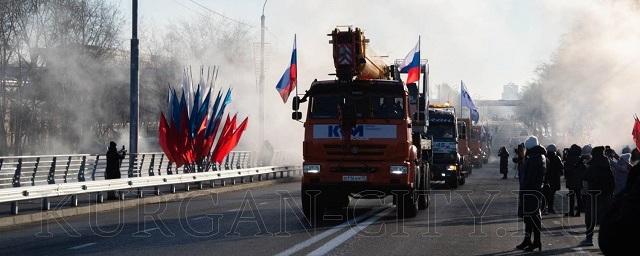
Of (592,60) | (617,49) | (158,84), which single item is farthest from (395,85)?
(592,60)

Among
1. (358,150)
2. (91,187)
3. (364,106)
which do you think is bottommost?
(91,187)

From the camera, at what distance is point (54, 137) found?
5938cm

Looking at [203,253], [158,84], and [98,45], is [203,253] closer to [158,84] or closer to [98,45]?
[98,45]

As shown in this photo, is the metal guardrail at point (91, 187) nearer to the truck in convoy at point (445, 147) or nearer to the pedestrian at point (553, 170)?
the truck in convoy at point (445, 147)

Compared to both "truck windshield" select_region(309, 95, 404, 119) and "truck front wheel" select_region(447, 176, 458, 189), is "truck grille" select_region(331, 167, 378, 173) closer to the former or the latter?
"truck windshield" select_region(309, 95, 404, 119)

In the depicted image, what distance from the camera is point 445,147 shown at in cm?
3688

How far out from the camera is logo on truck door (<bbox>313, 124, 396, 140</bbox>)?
1986cm

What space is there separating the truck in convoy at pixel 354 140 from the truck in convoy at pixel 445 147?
1567cm

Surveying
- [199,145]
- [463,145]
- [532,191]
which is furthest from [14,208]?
[463,145]

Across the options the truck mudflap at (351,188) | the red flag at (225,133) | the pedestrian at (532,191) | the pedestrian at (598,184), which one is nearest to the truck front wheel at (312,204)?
the truck mudflap at (351,188)

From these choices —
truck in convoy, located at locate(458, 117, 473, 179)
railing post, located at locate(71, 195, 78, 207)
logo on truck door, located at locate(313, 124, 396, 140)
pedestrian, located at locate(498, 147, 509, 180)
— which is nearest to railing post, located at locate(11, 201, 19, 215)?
railing post, located at locate(71, 195, 78, 207)

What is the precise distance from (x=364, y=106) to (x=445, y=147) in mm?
17134

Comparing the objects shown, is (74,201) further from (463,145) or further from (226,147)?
(463,145)

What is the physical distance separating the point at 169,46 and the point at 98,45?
21115 millimetres
